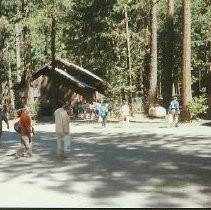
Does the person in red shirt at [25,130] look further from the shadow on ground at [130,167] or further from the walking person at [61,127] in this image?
the walking person at [61,127]

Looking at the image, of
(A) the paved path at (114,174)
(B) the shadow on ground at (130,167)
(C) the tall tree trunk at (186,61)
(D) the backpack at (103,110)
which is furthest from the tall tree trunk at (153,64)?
(A) the paved path at (114,174)

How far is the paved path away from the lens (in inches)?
407

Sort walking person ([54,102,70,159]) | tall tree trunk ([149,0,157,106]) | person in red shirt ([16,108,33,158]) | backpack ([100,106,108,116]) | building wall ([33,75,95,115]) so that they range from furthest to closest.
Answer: building wall ([33,75,95,115]) → tall tree trunk ([149,0,157,106]) → backpack ([100,106,108,116]) → person in red shirt ([16,108,33,158]) → walking person ([54,102,70,159])

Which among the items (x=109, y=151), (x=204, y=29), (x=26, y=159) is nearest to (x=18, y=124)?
(x=26, y=159)

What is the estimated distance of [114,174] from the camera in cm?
1340

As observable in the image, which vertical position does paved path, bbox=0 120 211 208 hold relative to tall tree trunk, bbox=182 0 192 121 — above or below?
below

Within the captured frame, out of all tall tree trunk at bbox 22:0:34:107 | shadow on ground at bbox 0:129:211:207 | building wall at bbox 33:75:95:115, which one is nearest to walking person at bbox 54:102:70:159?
shadow on ground at bbox 0:129:211:207

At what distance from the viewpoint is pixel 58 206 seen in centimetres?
980

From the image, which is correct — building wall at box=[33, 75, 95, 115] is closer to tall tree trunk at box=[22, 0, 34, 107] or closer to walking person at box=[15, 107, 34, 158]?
tall tree trunk at box=[22, 0, 34, 107]

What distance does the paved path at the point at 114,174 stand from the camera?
10328mm

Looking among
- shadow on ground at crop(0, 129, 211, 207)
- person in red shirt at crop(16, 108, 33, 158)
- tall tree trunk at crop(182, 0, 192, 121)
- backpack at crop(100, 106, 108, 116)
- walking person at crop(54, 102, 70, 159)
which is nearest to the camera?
shadow on ground at crop(0, 129, 211, 207)

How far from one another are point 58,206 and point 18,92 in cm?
4454

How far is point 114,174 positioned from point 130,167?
1.27 meters

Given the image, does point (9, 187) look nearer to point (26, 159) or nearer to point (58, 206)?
point (58, 206)
